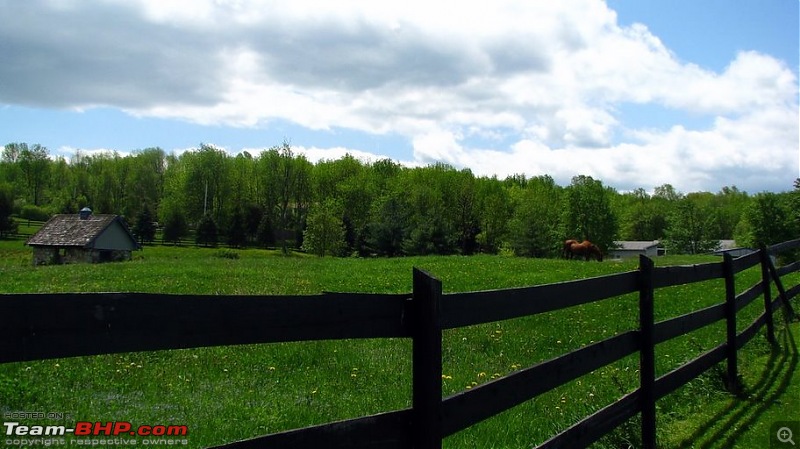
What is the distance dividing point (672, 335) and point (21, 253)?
7977 cm

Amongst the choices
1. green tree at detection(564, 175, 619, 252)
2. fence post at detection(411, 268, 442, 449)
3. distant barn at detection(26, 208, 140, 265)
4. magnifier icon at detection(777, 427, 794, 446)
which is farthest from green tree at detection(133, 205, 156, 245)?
fence post at detection(411, 268, 442, 449)

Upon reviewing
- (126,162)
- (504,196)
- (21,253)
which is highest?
(126,162)

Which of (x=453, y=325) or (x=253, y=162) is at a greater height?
(x=253, y=162)

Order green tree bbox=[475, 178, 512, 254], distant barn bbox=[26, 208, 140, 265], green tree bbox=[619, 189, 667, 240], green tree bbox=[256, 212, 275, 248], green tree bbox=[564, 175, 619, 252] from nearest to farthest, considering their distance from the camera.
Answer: distant barn bbox=[26, 208, 140, 265]
green tree bbox=[564, 175, 619, 252]
green tree bbox=[256, 212, 275, 248]
green tree bbox=[475, 178, 512, 254]
green tree bbox=[619, 189, 667, 240]

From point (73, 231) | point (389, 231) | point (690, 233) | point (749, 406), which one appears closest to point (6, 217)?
point (73, 231)

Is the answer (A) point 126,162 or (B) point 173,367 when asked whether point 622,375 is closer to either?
(B) point 173,367

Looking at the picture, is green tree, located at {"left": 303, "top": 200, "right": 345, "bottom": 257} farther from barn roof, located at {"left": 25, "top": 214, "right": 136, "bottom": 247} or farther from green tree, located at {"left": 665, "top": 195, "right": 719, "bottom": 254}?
green tree, located at {"left": 665, "top": 195, "right": 719, "bottom": 254}

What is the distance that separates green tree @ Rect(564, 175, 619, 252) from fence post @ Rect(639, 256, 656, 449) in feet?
278

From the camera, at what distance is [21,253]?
7044 cm

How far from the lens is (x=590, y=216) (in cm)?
8775

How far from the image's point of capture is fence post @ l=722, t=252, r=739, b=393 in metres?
7.87

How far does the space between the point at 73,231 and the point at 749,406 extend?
189ft

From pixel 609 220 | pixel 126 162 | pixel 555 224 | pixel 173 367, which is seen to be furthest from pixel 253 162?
pixel 173 367

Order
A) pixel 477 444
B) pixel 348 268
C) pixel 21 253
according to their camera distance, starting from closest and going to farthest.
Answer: pixel 477 444, pixel 348 268, pixel 21 253
